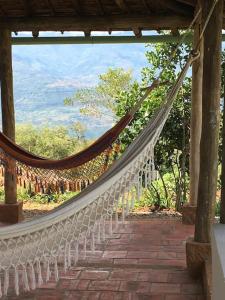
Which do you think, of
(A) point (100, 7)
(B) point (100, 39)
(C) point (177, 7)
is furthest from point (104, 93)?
Answer: (C) point (177, 7)

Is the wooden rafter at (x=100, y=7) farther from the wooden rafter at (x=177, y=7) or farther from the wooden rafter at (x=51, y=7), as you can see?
the wooden rafter at (x=177, y=7)

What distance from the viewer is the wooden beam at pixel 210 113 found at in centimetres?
250

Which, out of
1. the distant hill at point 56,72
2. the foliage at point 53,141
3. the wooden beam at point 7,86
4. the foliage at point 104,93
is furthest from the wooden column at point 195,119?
the distant hill at point 56,72

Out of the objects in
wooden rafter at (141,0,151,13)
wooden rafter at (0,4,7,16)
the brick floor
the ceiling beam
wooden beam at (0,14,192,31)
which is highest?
wooden rafter at (141,0,151,13)

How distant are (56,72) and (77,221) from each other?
1610 inches

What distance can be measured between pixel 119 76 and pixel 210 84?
21.6 feet

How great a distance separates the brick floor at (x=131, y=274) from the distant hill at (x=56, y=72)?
21377 millimetres

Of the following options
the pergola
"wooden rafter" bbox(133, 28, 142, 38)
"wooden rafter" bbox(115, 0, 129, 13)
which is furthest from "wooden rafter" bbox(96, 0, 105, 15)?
"wooden rafter" bbox(133, 28, 142, 38)

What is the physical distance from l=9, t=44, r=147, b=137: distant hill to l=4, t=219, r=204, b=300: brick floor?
70.1 feet

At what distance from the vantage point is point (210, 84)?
2.52 meters

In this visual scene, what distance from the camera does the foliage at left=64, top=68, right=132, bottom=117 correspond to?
29.4ft

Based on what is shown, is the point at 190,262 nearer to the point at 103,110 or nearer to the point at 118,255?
the point at 118,255

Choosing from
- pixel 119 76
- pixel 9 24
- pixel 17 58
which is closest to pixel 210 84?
pixel 9 24

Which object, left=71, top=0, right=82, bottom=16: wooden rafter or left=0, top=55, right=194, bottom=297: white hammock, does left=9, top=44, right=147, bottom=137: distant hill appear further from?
left=0, top=55, right=194, bottom=297: white hammock
